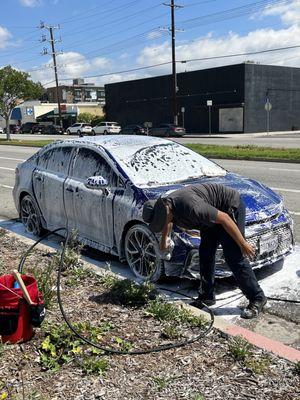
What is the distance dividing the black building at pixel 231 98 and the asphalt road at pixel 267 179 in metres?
27.9

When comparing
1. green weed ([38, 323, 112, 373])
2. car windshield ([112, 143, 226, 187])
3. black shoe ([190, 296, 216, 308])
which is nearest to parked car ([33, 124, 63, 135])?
car windshield ([112, 143, 226, 187])

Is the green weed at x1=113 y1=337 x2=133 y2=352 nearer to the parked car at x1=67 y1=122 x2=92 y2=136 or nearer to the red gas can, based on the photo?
the red gas can

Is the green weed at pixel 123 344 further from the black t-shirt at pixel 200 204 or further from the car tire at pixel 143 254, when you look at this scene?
the car tire at pixel 143 254

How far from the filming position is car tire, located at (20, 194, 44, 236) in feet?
24.3

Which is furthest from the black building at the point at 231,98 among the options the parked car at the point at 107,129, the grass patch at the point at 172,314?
the grass patch at the point at 172,314

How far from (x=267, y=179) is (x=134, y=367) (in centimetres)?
1038

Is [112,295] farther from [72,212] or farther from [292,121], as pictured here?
[292,121]

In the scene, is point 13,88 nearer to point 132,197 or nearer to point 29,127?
point 29,127

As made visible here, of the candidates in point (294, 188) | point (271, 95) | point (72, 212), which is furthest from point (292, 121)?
point (72, 212)

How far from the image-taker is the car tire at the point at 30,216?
7398 millimetres

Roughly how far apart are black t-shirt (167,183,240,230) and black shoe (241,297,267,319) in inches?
34.3

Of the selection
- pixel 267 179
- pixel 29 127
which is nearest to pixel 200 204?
pixel 267 179

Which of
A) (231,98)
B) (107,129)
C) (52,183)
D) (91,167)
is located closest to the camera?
(91,167)

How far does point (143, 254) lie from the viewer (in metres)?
5.29
